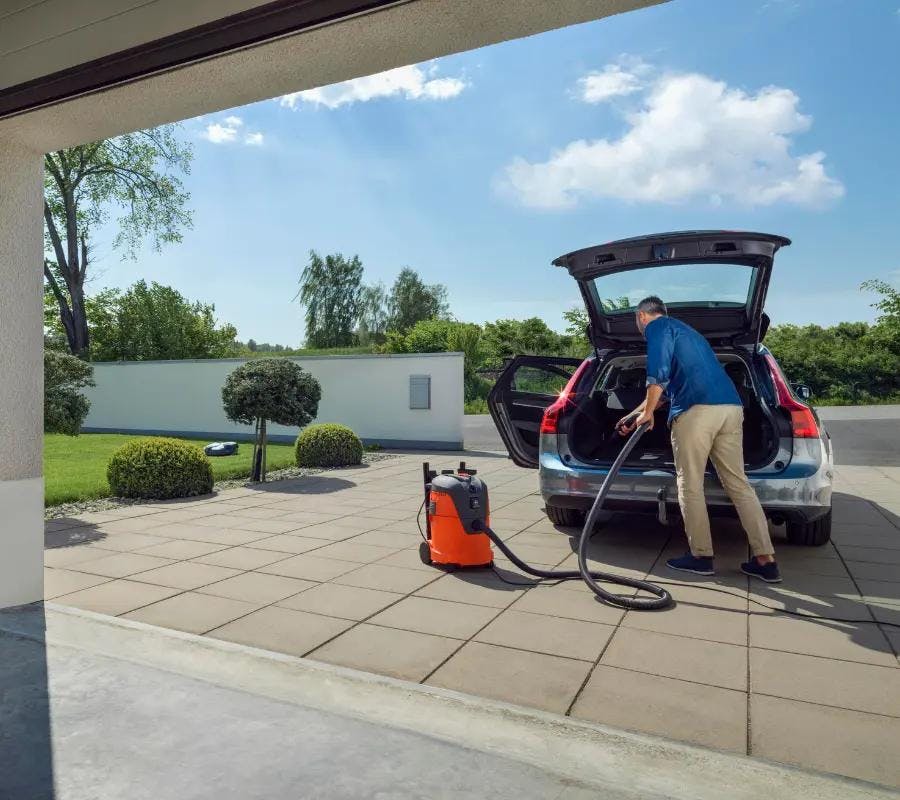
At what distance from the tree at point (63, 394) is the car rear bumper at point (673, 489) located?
4.27 meters

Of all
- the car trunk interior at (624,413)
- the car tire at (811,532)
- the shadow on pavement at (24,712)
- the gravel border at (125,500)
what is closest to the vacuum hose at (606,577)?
the car trunk interior at (624,413)

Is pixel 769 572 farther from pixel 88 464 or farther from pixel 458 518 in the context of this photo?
pixel 88 464

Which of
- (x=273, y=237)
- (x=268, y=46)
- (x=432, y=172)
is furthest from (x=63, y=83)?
(x=273, y=237)

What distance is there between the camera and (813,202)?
25750 mm

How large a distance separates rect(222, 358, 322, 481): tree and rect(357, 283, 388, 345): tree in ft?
191

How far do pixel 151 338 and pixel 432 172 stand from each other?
18.5m

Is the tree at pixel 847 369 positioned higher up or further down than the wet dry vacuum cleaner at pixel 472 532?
higher up

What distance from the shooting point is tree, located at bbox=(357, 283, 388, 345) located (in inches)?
2677

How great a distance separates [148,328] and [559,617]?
28.8m

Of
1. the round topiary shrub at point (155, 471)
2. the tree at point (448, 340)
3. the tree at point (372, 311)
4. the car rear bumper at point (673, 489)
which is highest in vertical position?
the tree at point (372, 311)

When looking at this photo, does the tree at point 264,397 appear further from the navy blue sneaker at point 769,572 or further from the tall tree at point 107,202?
the tall tree at point 107,202

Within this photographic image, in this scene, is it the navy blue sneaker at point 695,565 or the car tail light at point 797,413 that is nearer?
the navy blue sneaker at point 695,565

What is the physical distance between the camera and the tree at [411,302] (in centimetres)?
6844

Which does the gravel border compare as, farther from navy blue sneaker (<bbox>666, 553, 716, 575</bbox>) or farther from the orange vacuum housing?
navy blue sneaker (<bbox>666, 553, 716, 575</bbox>)
